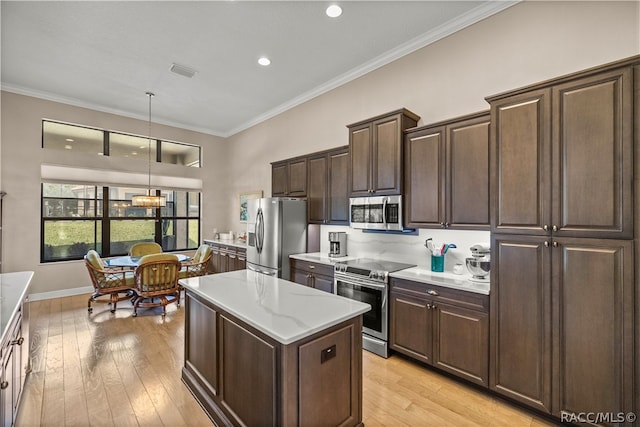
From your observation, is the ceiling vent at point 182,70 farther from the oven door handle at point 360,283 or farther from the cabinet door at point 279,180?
the oven door handle at point 360,283

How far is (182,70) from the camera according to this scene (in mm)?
4094

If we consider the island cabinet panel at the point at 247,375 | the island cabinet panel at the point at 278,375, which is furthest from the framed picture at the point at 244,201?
the island cabinet panel at the point at 247,375

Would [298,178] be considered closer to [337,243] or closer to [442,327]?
[337,243]

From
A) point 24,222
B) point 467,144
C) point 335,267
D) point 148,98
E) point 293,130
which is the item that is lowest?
point 335,267

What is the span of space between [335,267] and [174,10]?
3250 mm

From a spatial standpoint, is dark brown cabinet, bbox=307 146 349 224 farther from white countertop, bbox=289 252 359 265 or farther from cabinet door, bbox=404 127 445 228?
cabinet door, bbox=404 127 445 228

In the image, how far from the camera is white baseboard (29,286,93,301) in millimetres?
4874

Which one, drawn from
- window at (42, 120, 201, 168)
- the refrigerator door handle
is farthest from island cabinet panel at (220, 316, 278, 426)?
window at (42, 120, 201, 168)

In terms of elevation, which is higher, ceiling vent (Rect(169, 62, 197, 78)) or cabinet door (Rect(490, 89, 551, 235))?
ceiling vent (Rect(169, 62, 197, 78))

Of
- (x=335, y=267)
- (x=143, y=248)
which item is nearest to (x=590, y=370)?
(x=335, y=267)

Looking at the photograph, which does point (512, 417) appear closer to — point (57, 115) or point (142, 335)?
point (142, 335)

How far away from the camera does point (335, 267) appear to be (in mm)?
3486

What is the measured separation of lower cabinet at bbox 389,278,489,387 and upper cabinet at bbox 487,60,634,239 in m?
0.75

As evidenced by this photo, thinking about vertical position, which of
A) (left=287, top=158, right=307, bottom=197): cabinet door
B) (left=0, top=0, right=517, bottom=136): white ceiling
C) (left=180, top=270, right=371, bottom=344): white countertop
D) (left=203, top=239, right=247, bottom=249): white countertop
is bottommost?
(left=203, top=239, right=247, bottom=249): white countertop
